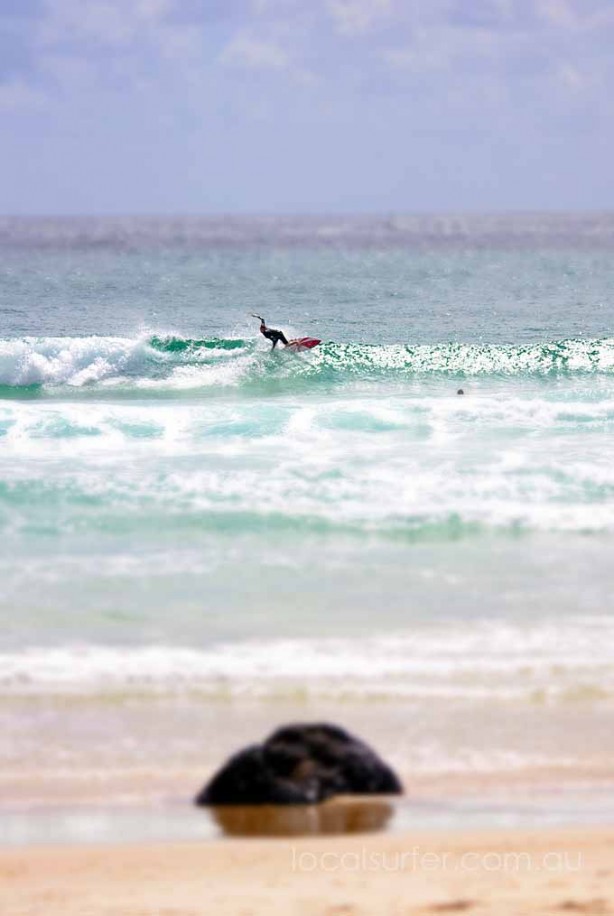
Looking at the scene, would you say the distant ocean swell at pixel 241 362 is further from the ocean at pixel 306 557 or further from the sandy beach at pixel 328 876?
the sandy beach at pixel 328 876

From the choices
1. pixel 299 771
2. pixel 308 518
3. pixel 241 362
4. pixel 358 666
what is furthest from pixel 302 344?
pixel 299 771

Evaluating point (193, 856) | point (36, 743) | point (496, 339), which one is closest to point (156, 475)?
point (36, 743)

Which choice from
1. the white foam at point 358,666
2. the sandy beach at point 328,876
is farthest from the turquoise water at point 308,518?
the sandy beach at point 328,876

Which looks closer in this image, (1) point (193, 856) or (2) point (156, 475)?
(1) point (193, 856)

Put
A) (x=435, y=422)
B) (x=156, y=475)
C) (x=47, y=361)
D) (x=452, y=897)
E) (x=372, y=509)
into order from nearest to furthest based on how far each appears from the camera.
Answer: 1. (x=452, y=897)
2. (x=372, y=509)
3. (x=156, y=475)
4. (x=435, y=422)
5. (x=47, y=361)

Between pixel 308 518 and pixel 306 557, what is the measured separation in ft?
4.00

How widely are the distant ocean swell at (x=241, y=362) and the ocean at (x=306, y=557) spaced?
118 millimetres

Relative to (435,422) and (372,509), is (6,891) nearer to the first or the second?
(372,509)

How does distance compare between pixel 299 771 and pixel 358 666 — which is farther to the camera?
pixel 358 666

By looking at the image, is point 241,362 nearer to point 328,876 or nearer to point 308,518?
point 308,518

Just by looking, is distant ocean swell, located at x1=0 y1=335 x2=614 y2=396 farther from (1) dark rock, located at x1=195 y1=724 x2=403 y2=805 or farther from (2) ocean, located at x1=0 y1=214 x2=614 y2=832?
(1) dark rock, located at x1=195 y1=724 x2=403 y2=805

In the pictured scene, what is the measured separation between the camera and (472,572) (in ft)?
42.1

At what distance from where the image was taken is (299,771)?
8195 mm

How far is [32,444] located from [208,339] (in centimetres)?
1489
